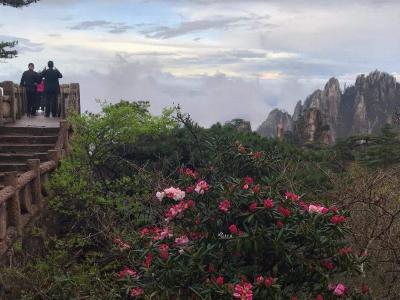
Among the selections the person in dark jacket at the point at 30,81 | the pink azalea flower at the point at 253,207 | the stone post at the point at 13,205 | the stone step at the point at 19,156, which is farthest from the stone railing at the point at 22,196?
the pink azalea flower at the point at 253,207

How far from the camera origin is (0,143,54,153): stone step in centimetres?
1565

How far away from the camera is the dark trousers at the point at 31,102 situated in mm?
19375

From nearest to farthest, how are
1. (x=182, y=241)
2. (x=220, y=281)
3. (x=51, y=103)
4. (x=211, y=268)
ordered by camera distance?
1. (x=220, y=281)
2. (x=211, y=268)
3. (x=182, y=241)
4. (x=51, y=103)

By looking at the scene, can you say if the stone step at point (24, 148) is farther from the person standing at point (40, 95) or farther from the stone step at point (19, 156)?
the person standing at point (40, 95)

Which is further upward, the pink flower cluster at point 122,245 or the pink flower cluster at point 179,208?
the pink flower cluster at point 179,208

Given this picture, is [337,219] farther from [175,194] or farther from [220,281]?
[175,194]

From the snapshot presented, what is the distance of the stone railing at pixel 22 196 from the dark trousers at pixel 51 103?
188 inches

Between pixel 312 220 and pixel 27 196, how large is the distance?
293 inches

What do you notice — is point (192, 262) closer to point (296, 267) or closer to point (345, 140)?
point (296, 267)

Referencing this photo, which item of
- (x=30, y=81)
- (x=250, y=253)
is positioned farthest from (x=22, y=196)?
(x=30, y=81)

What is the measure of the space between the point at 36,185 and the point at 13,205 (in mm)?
1656

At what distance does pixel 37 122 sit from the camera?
18.4 meters

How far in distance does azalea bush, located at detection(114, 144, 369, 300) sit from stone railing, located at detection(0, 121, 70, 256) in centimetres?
444

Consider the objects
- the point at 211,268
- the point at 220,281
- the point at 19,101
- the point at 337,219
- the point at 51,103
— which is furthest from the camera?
the point at 51,103
